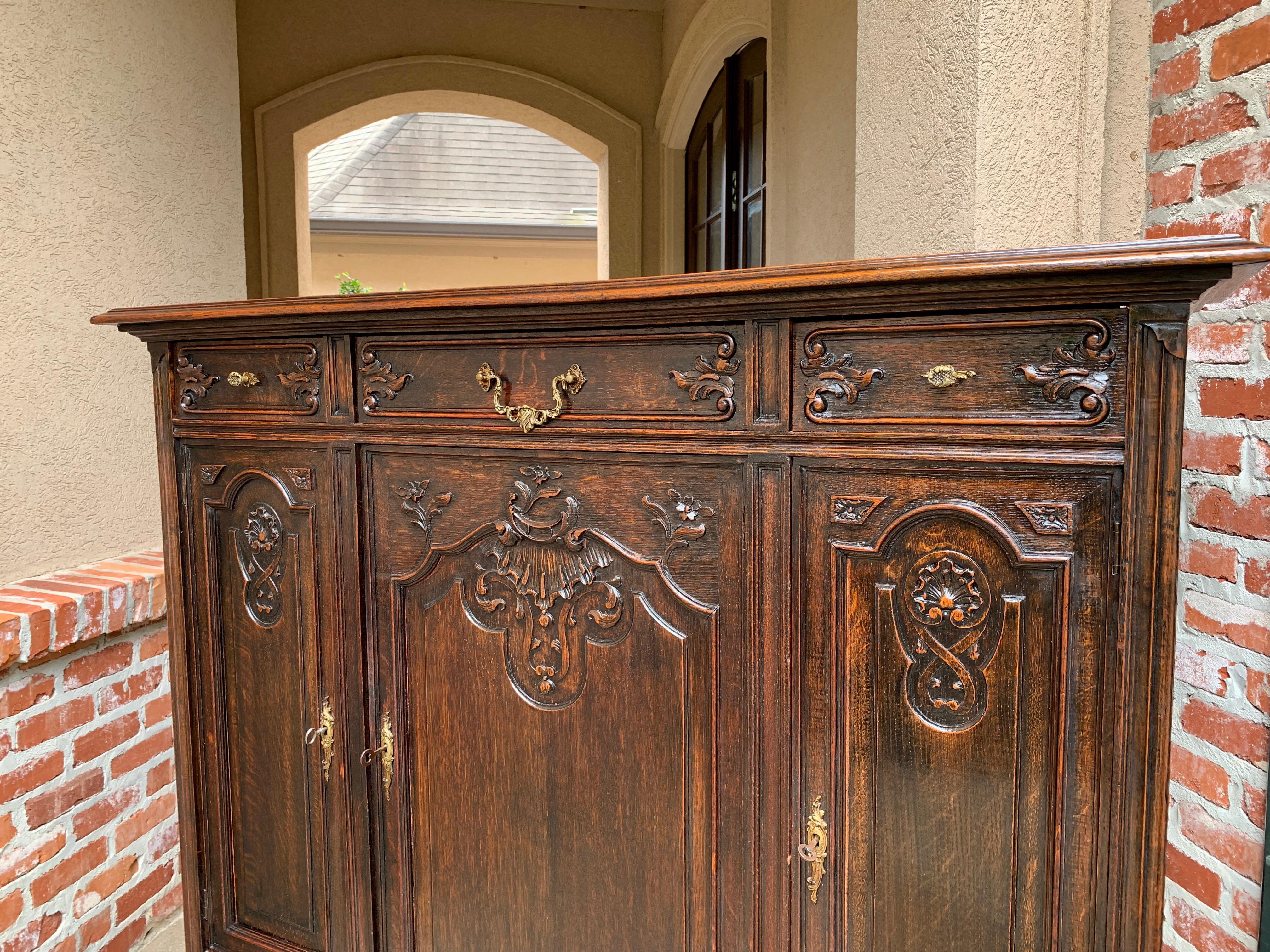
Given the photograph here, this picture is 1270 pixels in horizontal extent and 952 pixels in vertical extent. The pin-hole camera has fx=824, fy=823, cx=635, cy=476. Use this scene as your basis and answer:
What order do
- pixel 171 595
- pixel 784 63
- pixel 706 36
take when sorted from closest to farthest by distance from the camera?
pixel 171 595, pixel 784 63, pixel 706 36

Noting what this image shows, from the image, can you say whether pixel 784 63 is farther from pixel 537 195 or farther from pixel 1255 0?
pixel 537 195

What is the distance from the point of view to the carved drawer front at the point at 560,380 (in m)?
1.13

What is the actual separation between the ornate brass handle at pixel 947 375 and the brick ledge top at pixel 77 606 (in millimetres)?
1525

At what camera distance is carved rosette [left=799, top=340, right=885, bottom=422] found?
105cm

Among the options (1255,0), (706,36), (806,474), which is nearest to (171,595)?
(806,474)

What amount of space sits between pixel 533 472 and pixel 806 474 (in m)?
0.43

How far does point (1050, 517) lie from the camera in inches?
37.9

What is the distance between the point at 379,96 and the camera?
4.21 m

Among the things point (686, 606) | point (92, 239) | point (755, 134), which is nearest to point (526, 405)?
point (686, 606)

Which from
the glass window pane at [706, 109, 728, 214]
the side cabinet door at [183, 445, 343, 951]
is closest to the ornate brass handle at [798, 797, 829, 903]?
the side cabinet door at [183, 445, 343, 951]

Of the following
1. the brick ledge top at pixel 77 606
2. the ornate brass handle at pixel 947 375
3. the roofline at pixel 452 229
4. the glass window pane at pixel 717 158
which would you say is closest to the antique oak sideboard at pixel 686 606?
the ornate brass handle at pixel 947 375

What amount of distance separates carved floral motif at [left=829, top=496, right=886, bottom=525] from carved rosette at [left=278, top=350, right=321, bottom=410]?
89cm

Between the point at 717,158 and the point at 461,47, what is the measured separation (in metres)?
1.62

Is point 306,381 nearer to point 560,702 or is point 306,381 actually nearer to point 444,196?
point 560,702
